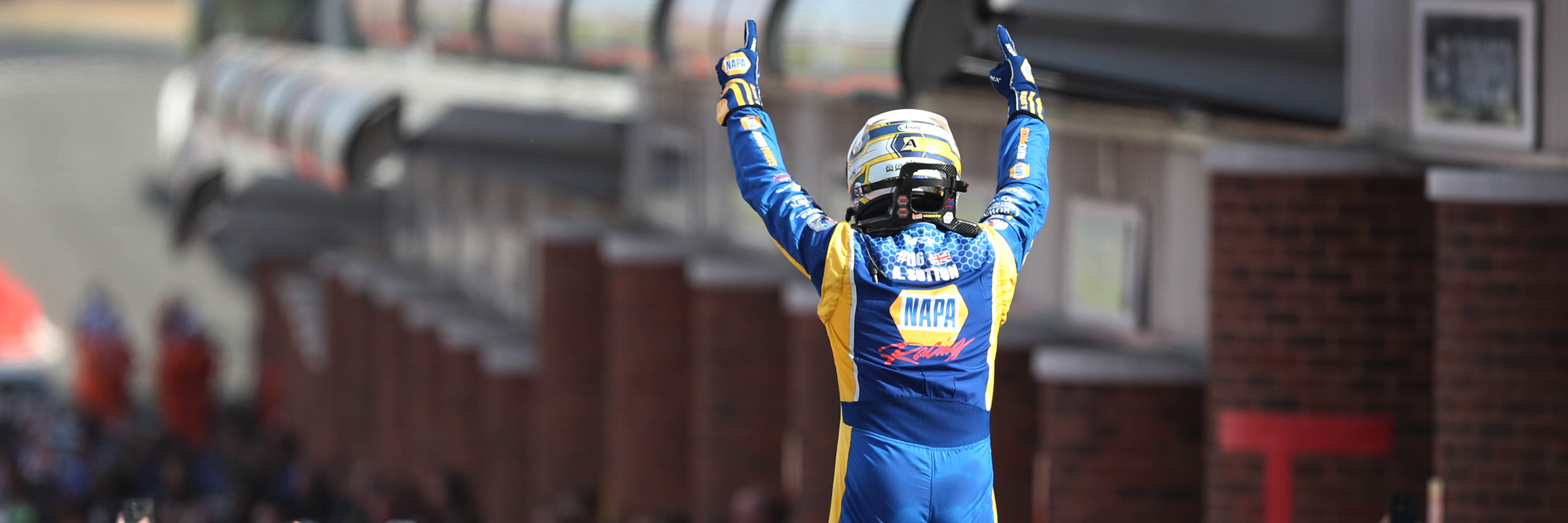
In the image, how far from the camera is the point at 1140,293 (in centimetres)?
1041

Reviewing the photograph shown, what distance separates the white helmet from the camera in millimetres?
5215

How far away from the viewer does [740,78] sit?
5.38 metres

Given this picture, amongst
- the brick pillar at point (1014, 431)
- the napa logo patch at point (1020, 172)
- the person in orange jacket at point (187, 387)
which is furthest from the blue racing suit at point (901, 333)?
the person in orange jacket at point (187, 387)

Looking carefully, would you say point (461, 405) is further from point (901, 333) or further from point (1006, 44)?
point (901, 333)

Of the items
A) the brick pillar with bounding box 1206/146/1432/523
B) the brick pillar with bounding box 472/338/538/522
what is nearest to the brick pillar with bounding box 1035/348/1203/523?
the brick pillar with bounding box 1206/146/1432/523

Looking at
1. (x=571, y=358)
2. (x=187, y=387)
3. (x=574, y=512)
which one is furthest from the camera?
(x=187, y=387)

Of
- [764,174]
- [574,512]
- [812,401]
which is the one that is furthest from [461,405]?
[764,174]

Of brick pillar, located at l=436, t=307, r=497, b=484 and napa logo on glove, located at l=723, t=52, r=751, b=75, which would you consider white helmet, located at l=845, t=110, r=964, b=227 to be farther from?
brick pillar, located at l=436, t=307, r=497, b=484

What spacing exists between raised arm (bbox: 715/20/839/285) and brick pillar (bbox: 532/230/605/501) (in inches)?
492

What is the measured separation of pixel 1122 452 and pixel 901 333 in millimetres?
4508

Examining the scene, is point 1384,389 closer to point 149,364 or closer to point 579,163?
point 579,163

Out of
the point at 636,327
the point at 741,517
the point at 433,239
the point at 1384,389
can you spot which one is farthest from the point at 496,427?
the point at 1384,389

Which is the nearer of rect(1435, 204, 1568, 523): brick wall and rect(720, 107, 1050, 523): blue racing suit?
rect(720, 107, 1050, 523): blue racing suit

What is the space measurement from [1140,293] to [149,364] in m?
35.4
